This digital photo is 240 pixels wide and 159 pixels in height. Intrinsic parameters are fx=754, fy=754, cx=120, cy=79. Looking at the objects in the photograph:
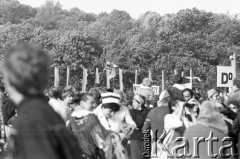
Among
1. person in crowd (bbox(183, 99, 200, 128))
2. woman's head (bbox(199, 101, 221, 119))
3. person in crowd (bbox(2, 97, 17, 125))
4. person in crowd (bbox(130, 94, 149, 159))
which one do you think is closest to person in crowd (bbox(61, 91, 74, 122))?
person in crowd (bbox(130, 94, 149, 159))

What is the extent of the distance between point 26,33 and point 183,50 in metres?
32.7

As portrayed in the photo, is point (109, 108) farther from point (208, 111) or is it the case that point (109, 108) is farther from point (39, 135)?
point (39, 135)

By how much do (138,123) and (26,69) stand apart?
9814 mm

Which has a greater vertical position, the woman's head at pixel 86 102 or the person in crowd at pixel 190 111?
the woman's head at pixel 86 102

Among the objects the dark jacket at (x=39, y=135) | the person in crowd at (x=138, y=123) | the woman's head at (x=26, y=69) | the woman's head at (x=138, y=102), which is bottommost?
the person in crowd at (x=138, y=123)

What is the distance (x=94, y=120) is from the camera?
10086mm

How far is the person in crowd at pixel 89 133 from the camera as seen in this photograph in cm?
983

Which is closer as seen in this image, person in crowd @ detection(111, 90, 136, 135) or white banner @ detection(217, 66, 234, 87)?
person in crowd @ detection(111, 90, 136, 135)

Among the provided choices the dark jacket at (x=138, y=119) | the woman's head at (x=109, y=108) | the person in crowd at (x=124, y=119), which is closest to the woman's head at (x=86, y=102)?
the woman's head at (x=109, y=108)

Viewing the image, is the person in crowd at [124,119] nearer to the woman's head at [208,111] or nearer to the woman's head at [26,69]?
the woman's head at [208,111]

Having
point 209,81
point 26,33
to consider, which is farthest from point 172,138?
point 26,33

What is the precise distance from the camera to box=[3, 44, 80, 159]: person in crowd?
3.91 m

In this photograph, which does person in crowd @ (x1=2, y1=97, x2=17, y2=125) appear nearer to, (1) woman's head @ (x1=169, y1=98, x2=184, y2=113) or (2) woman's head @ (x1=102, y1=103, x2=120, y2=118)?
(2) woman's head @ (x1=102, y1=103, x2=120, y2=118)

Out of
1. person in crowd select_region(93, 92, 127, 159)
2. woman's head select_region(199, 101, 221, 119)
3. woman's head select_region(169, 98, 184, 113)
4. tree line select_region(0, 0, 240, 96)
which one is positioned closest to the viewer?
woman's head select_region(199, 101, 221, 119)
